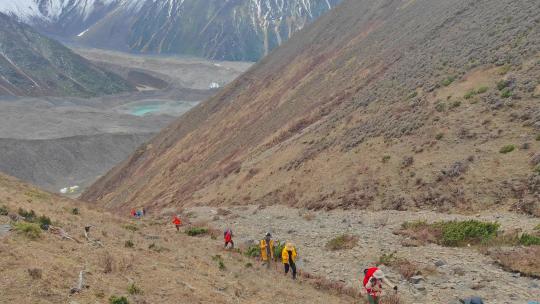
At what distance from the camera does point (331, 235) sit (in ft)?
68.6

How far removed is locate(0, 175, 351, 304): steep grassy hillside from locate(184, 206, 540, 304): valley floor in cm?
229

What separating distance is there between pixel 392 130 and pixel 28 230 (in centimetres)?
1954

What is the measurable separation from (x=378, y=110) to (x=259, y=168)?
9637 mm

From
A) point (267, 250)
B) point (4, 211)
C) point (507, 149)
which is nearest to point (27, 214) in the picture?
point (4, 211)

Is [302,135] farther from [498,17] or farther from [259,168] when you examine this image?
[498,17]

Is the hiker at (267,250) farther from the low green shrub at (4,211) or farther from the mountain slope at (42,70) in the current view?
the mountain slope at (42,70)

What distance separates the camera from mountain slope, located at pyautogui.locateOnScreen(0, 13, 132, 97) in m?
167

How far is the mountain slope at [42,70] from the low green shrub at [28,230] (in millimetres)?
160083

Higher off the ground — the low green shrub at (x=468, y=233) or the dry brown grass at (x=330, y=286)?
the low green shrub at (x=468, y=233)

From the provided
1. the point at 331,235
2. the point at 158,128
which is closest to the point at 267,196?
the point at 331,235

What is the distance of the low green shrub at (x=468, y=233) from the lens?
16.6 metres

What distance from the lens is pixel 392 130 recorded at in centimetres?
2750

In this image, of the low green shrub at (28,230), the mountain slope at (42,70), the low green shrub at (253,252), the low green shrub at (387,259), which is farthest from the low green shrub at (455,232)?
the mountain slope at (42,70)

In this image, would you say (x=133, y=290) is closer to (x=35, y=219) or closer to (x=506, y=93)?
(x=35, y=219)
